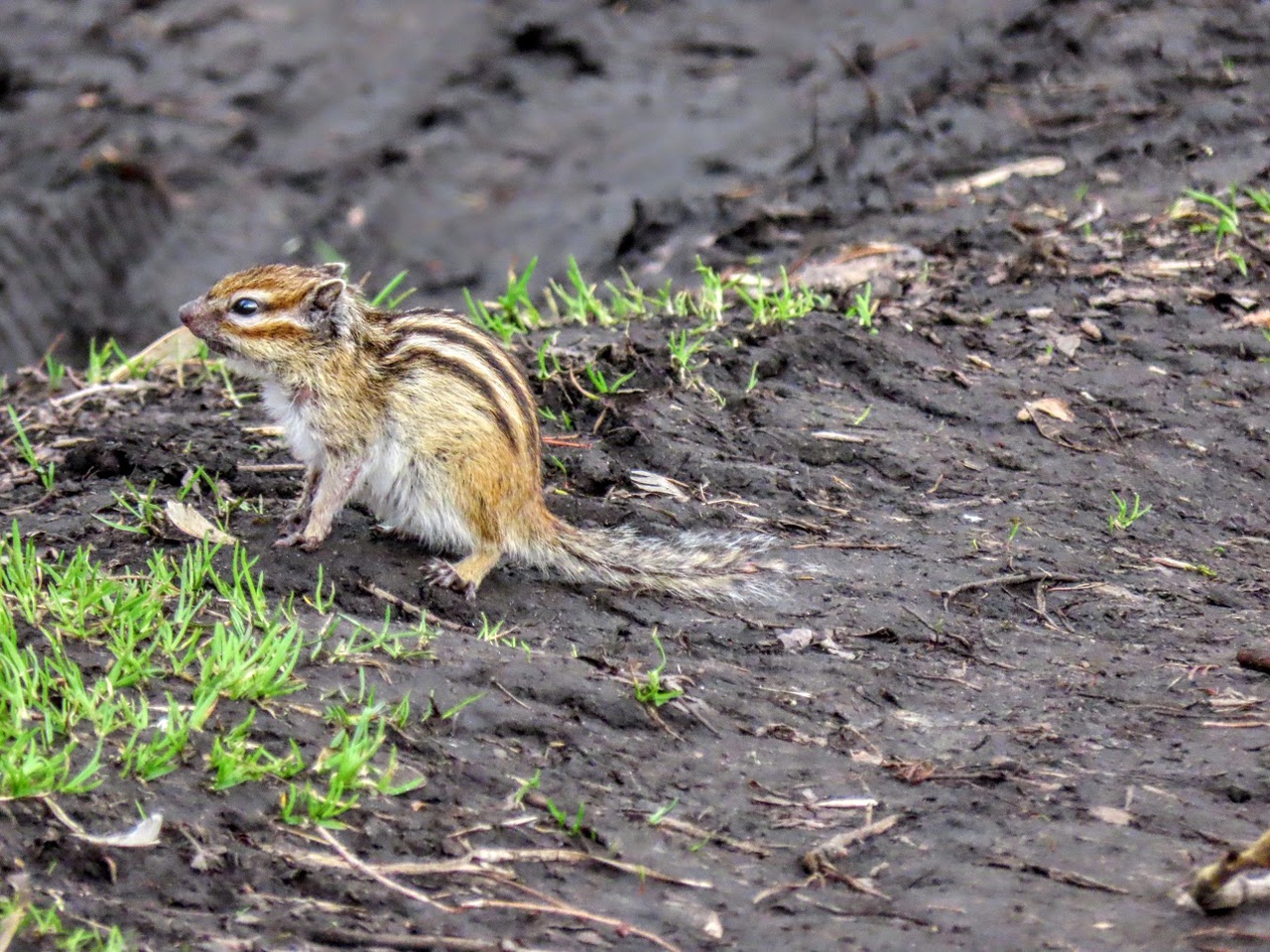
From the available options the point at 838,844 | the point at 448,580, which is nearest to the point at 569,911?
the point at 838,844

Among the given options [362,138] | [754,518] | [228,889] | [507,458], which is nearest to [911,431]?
[754,518]

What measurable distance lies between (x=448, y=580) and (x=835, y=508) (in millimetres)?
1432

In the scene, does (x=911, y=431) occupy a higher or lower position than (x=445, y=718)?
lower

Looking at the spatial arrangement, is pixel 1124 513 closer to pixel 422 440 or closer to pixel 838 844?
pixel 838 844

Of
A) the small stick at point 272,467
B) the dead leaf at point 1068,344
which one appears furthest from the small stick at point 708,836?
the dead leaf at point 1068,344

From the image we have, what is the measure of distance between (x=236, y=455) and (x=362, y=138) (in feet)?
19.2

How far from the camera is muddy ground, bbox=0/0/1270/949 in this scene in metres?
3.41

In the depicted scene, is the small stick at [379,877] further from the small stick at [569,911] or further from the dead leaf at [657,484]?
the dead leaf at [657,484]

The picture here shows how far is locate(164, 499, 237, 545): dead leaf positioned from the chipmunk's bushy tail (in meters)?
0.92

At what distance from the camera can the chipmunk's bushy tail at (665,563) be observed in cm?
481

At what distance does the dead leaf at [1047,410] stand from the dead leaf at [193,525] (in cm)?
300

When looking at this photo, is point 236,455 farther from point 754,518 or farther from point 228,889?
point 228,889

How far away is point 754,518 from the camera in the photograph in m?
5.29

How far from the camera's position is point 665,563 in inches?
190
